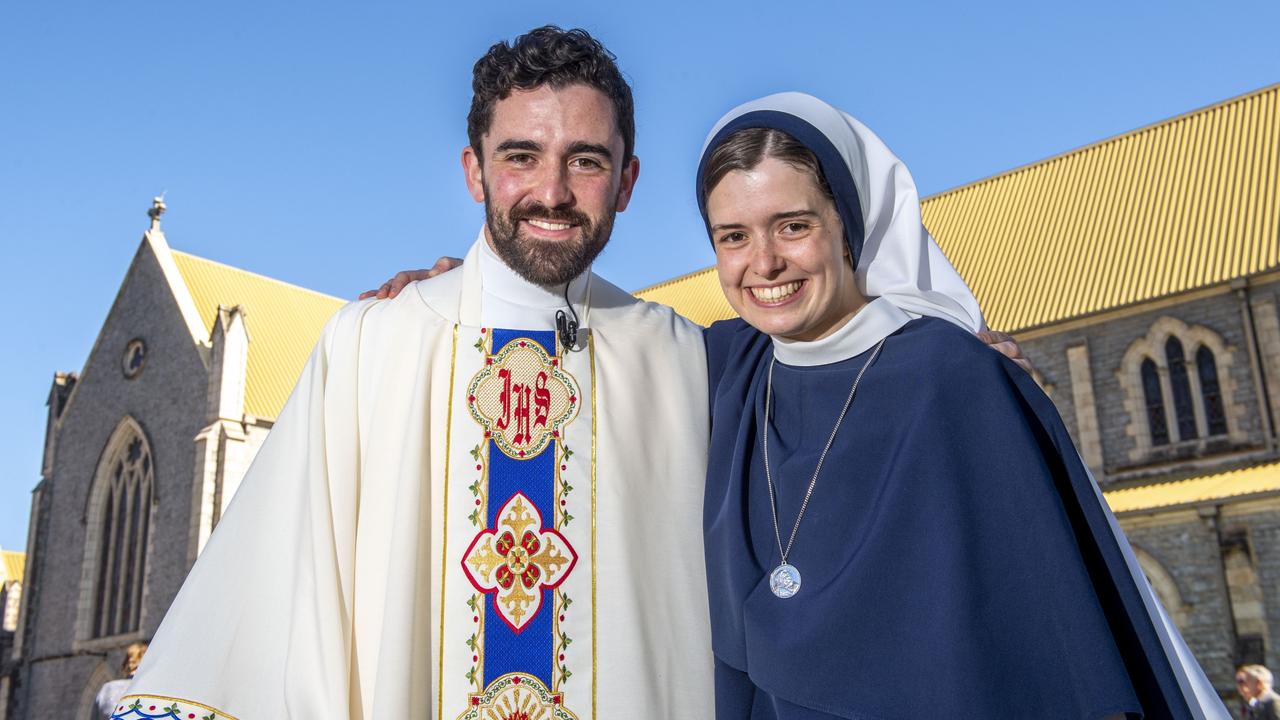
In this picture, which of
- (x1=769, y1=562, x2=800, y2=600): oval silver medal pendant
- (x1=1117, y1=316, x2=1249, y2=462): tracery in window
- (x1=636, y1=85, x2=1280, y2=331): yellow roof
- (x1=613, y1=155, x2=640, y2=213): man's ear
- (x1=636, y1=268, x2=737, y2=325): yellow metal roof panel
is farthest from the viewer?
(x1=636, y1=268, x2=737, y2=325): yellow metal roof panel

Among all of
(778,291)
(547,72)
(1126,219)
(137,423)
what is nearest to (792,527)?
(778,291)

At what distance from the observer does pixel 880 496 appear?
2.25 meters

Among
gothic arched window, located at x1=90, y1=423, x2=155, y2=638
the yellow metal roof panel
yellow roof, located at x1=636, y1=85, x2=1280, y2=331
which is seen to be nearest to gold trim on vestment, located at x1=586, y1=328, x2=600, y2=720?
yellow roof, located at x1=636, y1=85, x2=1280, y2=331

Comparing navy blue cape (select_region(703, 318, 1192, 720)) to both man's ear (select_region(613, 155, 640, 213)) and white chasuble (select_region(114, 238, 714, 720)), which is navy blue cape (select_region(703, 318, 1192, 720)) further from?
man's ear (select_region(613, 155, 640, 213))

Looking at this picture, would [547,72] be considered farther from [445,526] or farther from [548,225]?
[445,526]

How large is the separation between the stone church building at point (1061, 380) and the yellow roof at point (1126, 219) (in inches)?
2.1

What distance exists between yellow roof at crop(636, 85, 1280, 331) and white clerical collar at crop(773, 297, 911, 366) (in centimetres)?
1873

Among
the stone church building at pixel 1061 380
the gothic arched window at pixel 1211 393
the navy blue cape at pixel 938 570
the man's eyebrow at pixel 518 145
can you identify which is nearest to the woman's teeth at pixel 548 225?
the man's eyebrow at pixel 518 145

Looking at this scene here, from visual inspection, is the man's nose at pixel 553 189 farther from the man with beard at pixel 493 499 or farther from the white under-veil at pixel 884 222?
the white under-veil at pixel 884 222

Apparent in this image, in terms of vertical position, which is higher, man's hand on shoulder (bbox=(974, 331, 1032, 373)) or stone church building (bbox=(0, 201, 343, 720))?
stone church building (bbox=(0, 201, 343, 720))

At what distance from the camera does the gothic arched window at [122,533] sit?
2523cm

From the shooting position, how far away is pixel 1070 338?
20.7m

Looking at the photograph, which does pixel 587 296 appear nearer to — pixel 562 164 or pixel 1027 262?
pixel 562 164

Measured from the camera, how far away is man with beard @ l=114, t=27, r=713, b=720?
259 cm
